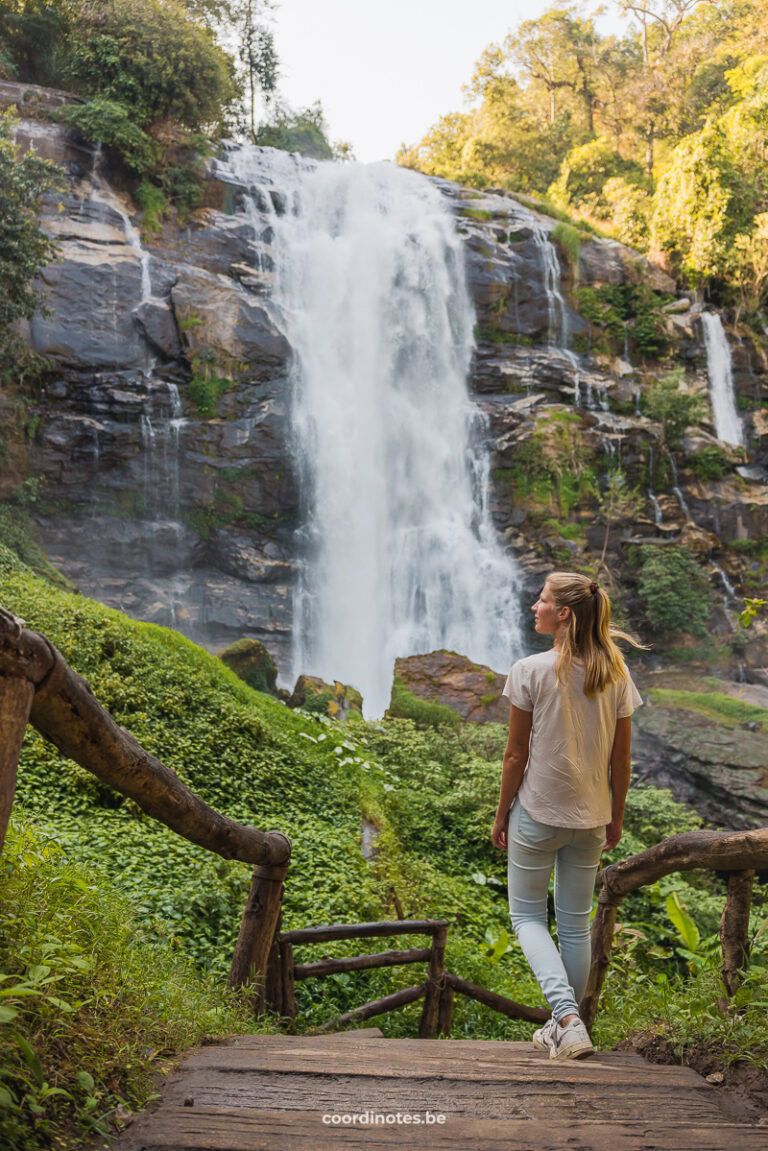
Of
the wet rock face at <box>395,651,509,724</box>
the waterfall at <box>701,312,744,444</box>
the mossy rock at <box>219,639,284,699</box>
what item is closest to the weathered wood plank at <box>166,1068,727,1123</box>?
the mossy rock at <box>219,639,284,699</box>

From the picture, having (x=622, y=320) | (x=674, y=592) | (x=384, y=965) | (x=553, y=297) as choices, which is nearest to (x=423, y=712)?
(x=384, y=965)

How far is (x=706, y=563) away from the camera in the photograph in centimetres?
2128

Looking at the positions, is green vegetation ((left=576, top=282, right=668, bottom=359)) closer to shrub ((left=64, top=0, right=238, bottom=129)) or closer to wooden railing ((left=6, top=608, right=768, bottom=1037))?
shrub ((left=64, top=0, right=238, bottom=129))

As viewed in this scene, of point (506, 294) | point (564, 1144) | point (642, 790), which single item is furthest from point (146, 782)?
point (506, 294)

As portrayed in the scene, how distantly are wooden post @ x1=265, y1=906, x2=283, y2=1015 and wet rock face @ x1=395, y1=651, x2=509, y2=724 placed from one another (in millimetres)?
9732

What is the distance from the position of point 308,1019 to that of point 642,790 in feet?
24.2

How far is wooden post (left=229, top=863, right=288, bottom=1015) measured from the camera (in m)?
3.14

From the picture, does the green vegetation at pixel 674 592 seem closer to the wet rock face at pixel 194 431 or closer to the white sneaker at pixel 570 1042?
the wet rock face at pixel 194 431

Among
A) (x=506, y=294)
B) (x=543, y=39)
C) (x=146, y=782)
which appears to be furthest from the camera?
(x=543, y=39)

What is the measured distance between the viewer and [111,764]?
2.12 metres

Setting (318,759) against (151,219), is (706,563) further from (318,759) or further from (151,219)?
(151,219)

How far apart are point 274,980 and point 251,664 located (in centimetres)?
969

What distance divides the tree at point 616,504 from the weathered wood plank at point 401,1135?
62.5ft

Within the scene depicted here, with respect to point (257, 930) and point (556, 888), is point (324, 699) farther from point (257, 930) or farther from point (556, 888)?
point (556, 888)
